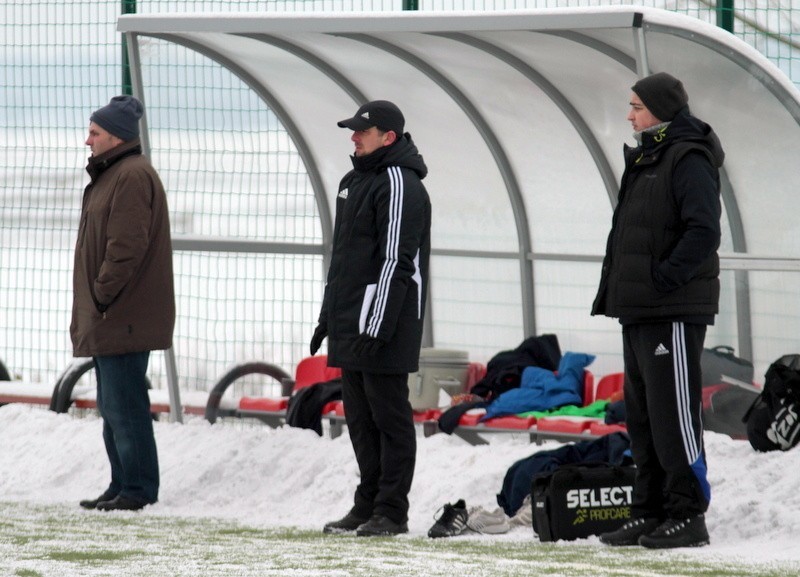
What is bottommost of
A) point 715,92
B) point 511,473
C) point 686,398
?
point 511,473

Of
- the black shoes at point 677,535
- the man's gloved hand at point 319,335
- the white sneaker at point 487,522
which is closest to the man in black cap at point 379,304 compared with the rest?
the man's gloved hand at point 319,335

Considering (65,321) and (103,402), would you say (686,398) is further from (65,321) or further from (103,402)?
(65,321)

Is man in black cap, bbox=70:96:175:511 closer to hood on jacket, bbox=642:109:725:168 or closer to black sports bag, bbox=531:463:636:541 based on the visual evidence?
black sports bag, bbox=531:463:636:541

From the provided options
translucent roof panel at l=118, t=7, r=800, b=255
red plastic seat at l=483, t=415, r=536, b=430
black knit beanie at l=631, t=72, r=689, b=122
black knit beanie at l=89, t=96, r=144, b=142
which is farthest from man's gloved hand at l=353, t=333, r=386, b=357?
black knit beanie at l=89, t=96, r=144, b=142

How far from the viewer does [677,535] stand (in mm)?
5969

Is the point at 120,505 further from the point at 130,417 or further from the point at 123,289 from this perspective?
the point at 123,289

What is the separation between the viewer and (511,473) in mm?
7125

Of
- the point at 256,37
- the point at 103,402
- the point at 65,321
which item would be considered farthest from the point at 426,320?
the point at 65,321

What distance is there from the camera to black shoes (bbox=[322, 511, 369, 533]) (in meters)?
6.65

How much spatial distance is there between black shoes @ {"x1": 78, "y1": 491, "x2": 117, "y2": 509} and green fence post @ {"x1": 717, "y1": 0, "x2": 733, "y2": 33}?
13.0 feet

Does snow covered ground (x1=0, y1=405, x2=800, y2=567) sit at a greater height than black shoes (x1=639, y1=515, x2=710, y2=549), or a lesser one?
lesser

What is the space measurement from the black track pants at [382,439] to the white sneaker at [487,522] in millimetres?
273

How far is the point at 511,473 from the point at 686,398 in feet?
4.23

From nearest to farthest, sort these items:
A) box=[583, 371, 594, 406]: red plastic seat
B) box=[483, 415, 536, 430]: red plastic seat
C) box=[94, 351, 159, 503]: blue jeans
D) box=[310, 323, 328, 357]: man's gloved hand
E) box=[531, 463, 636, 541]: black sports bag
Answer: box=[531, 463, 636, 541]: black sports bag
box=[310, 323, 328, 357]: man's gloved hand
box=[94, 351, 159, 503]: blue jeans
box=[483, 415, 536, 430]: red plastic seat
box=[583, 371, 594, 406]: red plastic seat
